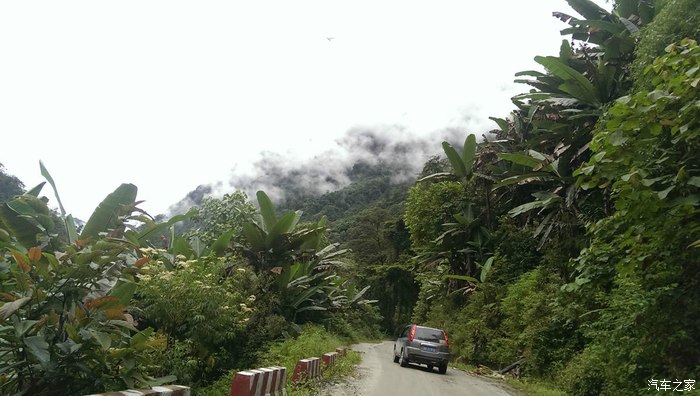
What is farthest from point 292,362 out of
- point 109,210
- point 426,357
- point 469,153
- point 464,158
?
point 464,158

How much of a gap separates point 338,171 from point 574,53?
116 metres

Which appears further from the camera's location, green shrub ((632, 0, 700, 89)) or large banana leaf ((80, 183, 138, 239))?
green shrub ((632, 0, 700, 89))

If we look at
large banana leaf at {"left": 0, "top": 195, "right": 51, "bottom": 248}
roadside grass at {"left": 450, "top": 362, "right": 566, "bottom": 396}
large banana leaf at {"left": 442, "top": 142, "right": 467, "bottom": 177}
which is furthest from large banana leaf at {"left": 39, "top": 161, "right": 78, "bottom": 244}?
large banana leaf at {"left": 442, "top": 142, "right": 467, "bottom": 177}

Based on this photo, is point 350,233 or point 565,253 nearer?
point 565,253

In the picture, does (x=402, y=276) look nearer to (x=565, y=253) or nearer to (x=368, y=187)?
(x=565, y=253)

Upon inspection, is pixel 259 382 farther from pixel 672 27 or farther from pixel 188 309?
pixel 672 27

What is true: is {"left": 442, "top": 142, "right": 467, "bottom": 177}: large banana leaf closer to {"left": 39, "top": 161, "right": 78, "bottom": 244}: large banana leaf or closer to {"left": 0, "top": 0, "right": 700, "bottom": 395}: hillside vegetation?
{"left": 0, "top": 0, "right": 700, "bottom": 395}: hillside vegetation

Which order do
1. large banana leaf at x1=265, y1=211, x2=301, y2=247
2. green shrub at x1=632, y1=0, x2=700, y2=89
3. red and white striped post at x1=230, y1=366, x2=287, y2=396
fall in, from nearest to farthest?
red and white striped post at x1=230, y1=366, x2=287, y2=396
green shrub at x1=632, y1=0, x2=700, y2=89
large banana leaf at x1=265, y1=211, x2=301, y2=247

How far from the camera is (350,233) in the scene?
193 ft

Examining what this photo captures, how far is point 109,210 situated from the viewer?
983 centimetres

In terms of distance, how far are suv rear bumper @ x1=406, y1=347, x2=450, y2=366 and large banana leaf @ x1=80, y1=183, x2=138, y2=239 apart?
1122cm

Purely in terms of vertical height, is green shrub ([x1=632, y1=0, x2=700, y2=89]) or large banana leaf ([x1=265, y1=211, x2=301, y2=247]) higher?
green shrub ([x1=632, y1=0, x2=700, y2=89])

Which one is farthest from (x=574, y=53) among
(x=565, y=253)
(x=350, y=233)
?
(x=350, y=233)

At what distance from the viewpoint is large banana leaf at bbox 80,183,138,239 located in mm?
9648
